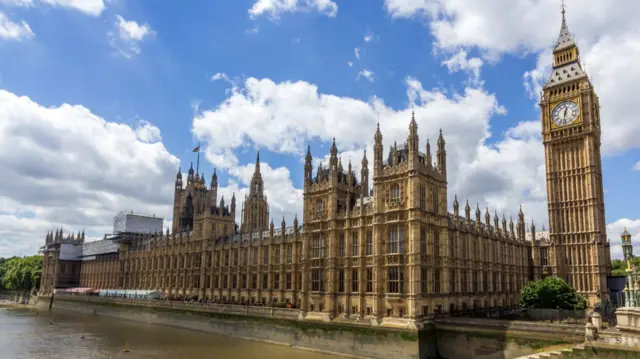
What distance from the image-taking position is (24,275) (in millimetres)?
167500

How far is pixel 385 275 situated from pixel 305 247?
1498cm

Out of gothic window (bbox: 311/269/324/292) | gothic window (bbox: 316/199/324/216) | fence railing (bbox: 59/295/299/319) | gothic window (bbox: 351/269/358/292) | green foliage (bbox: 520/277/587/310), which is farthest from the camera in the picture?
gothic window (bbox: 316/199/324/216)

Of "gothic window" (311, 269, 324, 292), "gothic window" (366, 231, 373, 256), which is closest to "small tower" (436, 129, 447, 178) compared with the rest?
"gothic window" (366, 231, 373, 256)

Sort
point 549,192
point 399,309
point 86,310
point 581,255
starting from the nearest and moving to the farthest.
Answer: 1. point 399,309
2. point 581,255
3. point 549,192
4. point 86,310

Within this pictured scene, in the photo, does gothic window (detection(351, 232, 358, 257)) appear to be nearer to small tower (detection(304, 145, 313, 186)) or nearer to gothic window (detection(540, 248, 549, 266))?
small tower (detection(304, 145, 313, 186))

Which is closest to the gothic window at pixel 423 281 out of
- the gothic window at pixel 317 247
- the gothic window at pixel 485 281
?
the gothic window at pixel 317 247

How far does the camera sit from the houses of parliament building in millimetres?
57969

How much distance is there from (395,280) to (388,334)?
6.61 m

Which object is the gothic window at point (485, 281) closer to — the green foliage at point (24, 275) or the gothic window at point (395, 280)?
the gothic window at point (395, 280)

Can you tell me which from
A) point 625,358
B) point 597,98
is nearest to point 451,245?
point 625,358

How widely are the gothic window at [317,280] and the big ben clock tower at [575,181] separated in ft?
158

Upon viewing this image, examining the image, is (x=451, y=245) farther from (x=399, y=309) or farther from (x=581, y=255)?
(x=581, y=255)

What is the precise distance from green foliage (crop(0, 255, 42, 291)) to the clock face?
173 m

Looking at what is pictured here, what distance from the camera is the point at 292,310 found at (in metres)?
67.2
